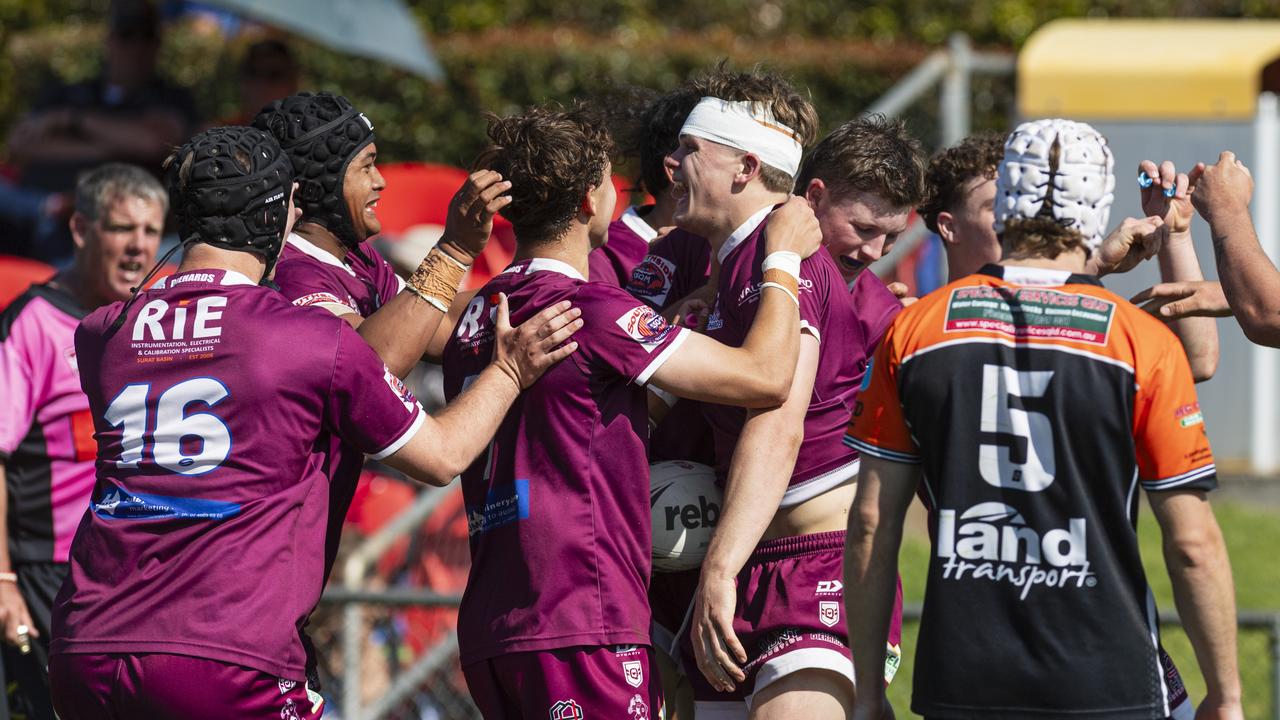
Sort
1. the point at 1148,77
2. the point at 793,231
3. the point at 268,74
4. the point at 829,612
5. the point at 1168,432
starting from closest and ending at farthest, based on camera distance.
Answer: the point at 1168,432, the point at 793,231, the point at 829,612, the point at 268,74, the point at 1148,77

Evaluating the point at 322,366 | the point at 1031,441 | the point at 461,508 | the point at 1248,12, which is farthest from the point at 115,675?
the point at 1248,12

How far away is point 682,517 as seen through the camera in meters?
4.14

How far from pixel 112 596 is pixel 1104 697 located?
2.28 meters

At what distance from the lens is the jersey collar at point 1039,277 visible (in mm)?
3395

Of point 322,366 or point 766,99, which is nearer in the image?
point 322,366

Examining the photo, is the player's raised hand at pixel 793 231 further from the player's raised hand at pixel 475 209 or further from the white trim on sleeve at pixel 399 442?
the white trim on sleeve at pixel 399 442

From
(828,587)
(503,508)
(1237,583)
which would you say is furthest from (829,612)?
(1237,583)

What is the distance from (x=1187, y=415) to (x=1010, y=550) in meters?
0.49

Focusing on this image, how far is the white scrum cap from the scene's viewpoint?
134 inches

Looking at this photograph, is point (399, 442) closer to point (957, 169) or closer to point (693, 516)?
point (693, 516)

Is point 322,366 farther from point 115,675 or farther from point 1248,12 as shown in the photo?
point 1248,12

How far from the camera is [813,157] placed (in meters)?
4.61

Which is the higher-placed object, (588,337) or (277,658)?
(588,337)

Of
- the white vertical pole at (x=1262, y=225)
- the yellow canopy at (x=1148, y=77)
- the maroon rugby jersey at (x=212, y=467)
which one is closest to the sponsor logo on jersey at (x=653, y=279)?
the maroon rugby jersey at (x=212, y=467)
